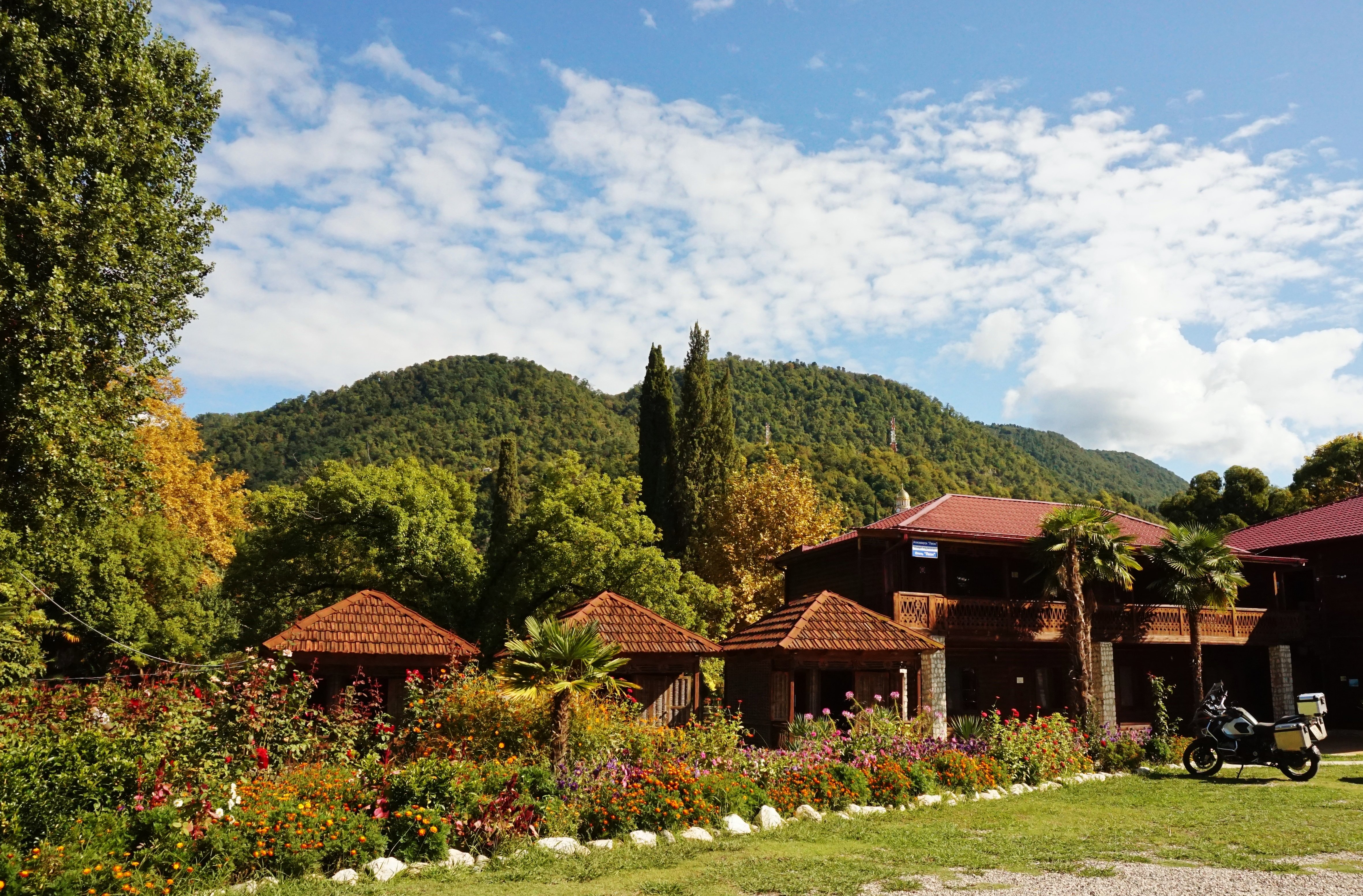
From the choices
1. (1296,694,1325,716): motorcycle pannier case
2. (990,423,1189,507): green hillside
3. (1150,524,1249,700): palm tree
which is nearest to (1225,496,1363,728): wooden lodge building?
(1150,524,1249,700): palm tree

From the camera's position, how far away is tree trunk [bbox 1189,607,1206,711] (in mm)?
24125

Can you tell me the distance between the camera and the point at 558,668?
13.2 m

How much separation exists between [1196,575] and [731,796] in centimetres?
1727

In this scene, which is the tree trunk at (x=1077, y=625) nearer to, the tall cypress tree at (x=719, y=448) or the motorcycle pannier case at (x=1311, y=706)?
the motorcycle pannier case at (x=1311, y=706)

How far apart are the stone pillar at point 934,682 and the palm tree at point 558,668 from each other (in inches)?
469

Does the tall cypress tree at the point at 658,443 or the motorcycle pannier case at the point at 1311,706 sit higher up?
the tall cypress tree at the point at 658,443

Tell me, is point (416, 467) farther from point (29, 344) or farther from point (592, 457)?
point (592, 457)

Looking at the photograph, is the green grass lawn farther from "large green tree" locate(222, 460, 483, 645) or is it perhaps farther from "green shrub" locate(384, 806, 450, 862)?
"large green tree" locate(222, 460, 483, 645)

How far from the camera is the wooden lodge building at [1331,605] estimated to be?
30016 millimetres

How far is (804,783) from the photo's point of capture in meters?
13.9

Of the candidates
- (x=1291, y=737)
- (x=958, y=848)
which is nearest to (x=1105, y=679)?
(x=1291, y=737)

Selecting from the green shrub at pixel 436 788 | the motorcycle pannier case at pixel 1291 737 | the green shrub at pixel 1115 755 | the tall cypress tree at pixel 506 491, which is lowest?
the green shrub at pixel 1115 755

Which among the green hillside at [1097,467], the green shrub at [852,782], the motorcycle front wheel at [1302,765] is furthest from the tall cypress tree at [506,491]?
the green hillside at [1097,467]

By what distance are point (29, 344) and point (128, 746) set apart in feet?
27.9
